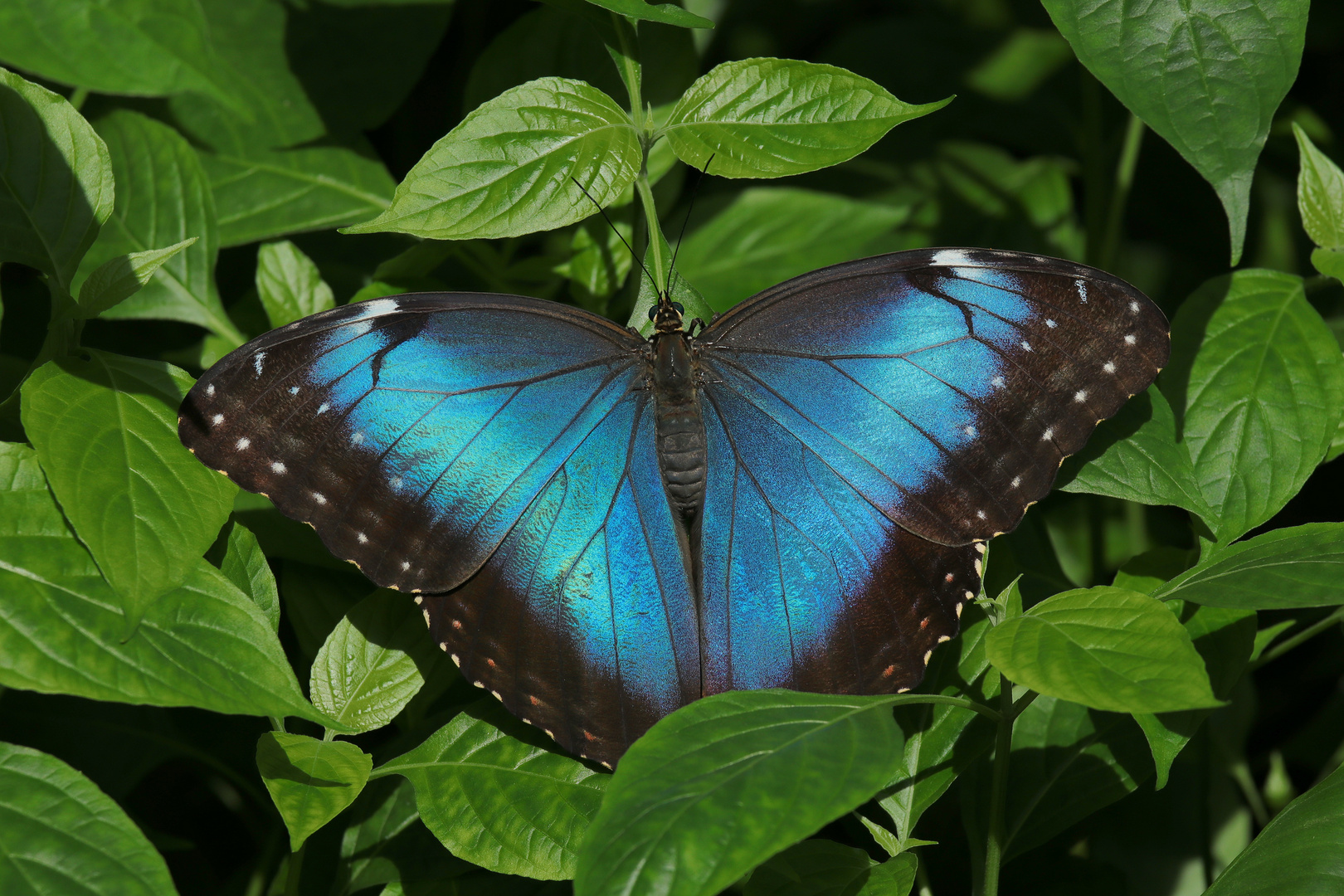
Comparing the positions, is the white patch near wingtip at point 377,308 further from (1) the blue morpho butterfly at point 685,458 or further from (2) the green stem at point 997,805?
(2) the green stem at point 997,805

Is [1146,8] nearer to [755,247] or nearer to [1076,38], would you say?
[1076,38]

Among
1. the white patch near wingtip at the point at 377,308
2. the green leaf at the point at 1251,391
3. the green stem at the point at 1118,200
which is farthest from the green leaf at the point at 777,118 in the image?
the green stem at the point at 1118,200

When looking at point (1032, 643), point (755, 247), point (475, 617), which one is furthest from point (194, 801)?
point (1032, 643)

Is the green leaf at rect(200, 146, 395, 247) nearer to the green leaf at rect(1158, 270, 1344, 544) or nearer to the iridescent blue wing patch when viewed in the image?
the iridescent blue wing patch

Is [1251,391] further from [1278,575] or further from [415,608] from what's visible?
[415,608]

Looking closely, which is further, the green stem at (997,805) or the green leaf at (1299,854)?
the green stem at (997,805)

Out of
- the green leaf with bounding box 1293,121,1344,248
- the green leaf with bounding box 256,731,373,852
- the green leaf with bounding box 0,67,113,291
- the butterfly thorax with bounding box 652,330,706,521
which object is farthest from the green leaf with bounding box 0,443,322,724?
the green leaf with bounding box 1293,121,1344,248
